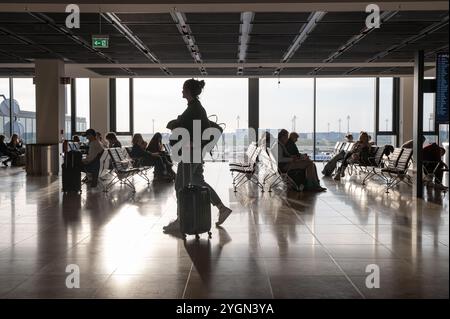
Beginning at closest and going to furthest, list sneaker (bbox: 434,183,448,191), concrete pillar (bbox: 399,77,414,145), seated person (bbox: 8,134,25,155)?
1. sneaker (bbox: 434,183,448,191)
2. seated person (bbox: 8,134,25,155)
3. concrete pillar (bbox: 399,77,414,145)

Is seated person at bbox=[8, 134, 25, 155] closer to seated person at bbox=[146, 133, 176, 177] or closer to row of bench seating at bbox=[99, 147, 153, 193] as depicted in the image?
row of bench seating at bbox=[99, 147, 153, 193]

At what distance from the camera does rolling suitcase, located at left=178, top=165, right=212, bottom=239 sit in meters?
5.14

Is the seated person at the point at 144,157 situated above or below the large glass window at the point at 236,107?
below

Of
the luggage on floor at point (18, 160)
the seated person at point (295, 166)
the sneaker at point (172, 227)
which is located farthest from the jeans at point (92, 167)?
the luggage on floor at point (18, 160)

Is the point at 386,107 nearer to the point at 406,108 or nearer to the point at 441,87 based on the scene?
the point at 406,108

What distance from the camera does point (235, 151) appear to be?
2031 cm

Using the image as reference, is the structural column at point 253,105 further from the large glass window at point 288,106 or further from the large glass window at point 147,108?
the large glass window at point 147,108

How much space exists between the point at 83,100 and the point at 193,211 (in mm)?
17665

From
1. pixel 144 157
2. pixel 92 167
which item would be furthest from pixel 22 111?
pixel 92 167

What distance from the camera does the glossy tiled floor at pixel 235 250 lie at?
349 cm

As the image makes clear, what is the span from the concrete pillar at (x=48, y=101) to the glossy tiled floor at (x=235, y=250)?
6328 mm

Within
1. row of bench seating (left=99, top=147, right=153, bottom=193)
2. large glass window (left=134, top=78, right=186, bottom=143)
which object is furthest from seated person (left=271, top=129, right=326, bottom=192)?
large glass window (left=134, top=78, right=186, bottom=143)

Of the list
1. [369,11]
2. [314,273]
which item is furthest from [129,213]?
[369,11]

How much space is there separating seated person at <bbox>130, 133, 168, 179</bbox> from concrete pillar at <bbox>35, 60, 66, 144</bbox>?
3455 mm
